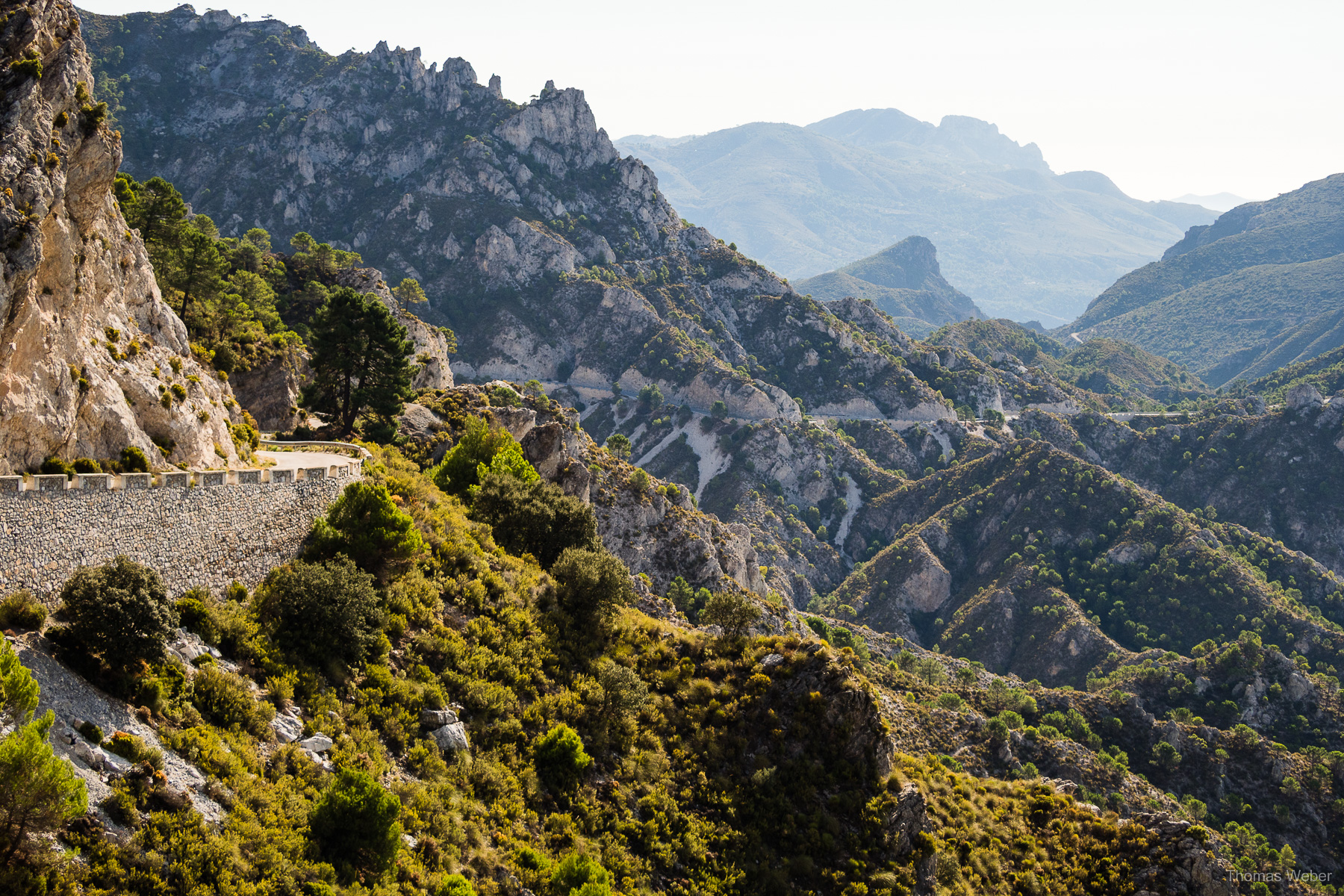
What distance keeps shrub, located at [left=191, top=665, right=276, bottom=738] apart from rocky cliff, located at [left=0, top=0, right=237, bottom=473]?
9125 mm

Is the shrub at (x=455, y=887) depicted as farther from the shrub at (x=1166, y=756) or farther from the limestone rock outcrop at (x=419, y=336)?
the shrub at (x=1166, y=756)

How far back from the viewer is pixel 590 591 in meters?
42.5

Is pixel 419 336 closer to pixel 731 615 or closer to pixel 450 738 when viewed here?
pixel 731 615

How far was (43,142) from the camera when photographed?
94.2ft

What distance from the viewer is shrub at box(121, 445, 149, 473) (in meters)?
29.4

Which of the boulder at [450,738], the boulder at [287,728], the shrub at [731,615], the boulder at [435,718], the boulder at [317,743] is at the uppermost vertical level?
the boulder at [287,728]

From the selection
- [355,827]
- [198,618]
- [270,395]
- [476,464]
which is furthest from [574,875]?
[270,395]

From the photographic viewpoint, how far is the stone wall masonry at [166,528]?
2212cm

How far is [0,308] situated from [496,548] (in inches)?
1021

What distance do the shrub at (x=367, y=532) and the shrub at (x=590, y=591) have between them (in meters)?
9.39

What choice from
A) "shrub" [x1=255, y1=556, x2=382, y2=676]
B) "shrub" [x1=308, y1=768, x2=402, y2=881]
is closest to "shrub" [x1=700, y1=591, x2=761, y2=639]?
"shrub" [x1=255, y1=556, x2=382, y2=676]

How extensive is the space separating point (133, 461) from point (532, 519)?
2354cm

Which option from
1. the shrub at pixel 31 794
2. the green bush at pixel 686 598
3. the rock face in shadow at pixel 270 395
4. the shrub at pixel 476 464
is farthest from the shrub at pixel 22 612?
the green bush at pixel 686 598

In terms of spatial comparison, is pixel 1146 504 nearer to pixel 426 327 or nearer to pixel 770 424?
pixel 770 424
